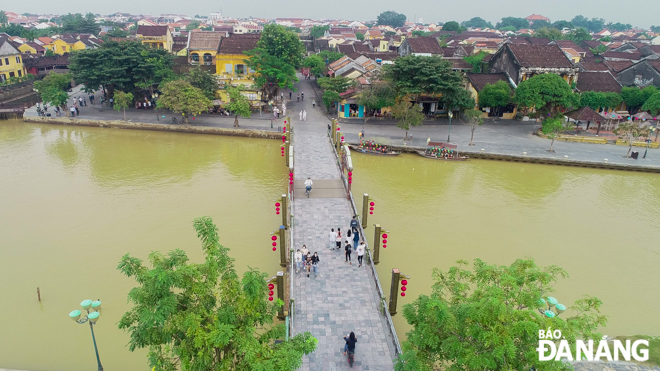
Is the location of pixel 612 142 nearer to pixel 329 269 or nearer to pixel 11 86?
pixel 329 269

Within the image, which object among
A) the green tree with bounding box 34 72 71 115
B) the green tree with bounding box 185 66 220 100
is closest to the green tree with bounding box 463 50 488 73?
the green tree with bounding box 185 66 220 100

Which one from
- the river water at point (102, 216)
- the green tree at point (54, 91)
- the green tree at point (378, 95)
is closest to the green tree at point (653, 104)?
the green tree at point (378, 95)

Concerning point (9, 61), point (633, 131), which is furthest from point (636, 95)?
point (9, 61)

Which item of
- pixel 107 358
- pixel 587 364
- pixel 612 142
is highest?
pixel 612 142

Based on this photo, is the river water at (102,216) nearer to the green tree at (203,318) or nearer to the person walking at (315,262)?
the person walking at (315,262)

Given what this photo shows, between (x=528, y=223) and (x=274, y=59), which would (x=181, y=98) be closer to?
(x=274, y=59)

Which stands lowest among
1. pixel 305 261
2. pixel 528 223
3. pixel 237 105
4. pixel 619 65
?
pixel 528 223

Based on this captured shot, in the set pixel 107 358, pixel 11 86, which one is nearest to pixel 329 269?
pixel 107 358
